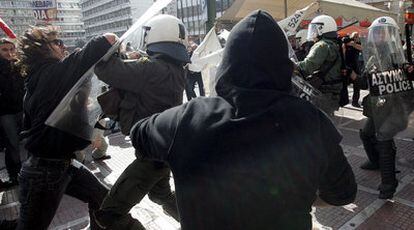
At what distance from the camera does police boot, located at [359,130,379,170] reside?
4.43 meters

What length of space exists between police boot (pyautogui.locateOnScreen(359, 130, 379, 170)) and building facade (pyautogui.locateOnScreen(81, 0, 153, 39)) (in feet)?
287

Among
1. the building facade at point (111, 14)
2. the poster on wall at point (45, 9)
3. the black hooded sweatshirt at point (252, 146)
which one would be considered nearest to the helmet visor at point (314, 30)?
the black hooded sweatshirt at point (252, 146)

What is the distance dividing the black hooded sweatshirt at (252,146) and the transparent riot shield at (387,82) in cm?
263

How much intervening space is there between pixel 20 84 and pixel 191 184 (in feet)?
13.1

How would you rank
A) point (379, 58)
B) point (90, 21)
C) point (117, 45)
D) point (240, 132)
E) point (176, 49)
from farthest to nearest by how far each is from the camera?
point (90, 21), point (379, 58), point (176, 49), point (117, 45), point (240, 132)

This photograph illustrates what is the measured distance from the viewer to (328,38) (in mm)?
4594

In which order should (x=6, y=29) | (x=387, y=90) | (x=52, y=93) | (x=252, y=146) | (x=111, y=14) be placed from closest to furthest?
(x=252, y=146) → (x=52, y=93) → (x=387, y=90) → (x=6, y=29) → (x=111, y=14)

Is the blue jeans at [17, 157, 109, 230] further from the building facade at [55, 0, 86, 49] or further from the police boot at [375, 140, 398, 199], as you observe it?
the building facade at [55, 0, 86, 49]

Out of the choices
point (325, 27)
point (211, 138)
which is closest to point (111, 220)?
point (211, 138)

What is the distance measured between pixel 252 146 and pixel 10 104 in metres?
4.28

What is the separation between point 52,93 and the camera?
2.37 meters

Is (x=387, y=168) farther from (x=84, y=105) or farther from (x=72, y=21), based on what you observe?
(x=72, y=21)

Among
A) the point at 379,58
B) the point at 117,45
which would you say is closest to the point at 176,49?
the point at 117,45

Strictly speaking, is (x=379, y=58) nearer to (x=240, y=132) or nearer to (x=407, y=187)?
(x=407, y=187)
